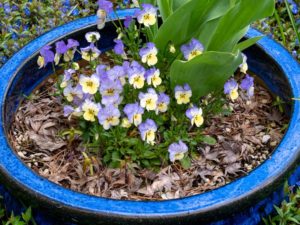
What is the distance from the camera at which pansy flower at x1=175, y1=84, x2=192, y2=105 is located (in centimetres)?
193

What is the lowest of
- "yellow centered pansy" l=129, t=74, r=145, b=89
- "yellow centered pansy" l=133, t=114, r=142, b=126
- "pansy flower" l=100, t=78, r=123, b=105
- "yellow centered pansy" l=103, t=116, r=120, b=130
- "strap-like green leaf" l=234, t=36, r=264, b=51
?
"yellow centered pansy" l=103, t=116, r=120, b=130

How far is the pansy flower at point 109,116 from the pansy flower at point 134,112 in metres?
0.03

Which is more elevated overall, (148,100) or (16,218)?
(148,100)

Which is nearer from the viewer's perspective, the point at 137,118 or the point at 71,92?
the point at 137,118

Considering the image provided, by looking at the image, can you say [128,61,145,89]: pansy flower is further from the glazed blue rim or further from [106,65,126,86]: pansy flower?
the glazed blue rim

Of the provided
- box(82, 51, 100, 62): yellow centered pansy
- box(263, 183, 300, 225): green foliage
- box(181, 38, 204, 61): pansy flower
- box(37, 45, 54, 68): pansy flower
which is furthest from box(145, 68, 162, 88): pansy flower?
box(263, 183, 300, 225): green foliage

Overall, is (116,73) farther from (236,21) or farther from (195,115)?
(236,21)

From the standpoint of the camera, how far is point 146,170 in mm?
1975

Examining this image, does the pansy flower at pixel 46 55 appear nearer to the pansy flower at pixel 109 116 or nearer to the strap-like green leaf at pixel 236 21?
the pansy flower at pixel 109 116

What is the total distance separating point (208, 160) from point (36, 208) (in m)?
0.61

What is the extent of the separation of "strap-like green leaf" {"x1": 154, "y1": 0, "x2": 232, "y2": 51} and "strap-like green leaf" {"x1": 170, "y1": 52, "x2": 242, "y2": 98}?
4.6 inches

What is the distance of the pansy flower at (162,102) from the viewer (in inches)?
75.1

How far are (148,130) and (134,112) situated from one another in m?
0.07

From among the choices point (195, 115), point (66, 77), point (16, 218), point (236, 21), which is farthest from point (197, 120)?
A: point (16, 218)
